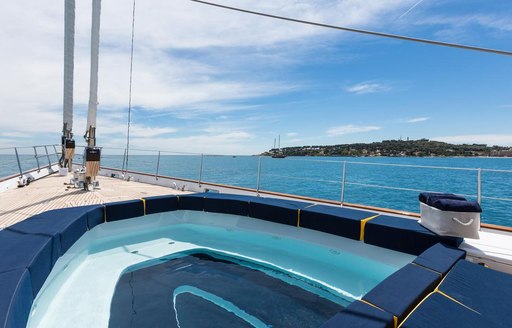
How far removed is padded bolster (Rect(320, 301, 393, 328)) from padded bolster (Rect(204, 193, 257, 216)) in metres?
2.56

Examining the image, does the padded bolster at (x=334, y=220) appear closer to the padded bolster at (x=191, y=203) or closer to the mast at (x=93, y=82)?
the padded bolster at (x=191, y=203)

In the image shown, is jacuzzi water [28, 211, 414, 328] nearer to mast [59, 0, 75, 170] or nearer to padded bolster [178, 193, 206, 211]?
padded bolster [178, 193, 206, 211]

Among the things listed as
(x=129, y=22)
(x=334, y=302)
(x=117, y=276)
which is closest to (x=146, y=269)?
(x=117, y=276)

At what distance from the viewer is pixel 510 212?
1034 cm

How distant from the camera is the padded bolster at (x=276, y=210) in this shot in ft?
11.3

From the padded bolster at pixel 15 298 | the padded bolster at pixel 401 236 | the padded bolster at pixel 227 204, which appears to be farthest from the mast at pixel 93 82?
the padded bolster at pixel 401 236

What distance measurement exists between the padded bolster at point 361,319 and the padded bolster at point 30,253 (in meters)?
1.74

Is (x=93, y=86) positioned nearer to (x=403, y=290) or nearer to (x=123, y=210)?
(x=123, y=210)

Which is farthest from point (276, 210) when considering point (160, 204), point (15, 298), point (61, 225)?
point (15, 298)

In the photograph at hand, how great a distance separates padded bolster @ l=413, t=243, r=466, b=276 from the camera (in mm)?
1839

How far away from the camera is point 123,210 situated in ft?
11.7

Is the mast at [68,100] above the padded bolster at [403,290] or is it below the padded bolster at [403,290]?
above

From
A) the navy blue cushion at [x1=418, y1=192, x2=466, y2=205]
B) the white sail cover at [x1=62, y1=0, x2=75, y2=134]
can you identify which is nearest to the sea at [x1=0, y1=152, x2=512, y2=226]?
the navy blue cushion at [x1=418, y1=192, x2=466, y2=205]

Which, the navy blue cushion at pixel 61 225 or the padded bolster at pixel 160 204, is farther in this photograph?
the padded bolster at pixel 160 204
